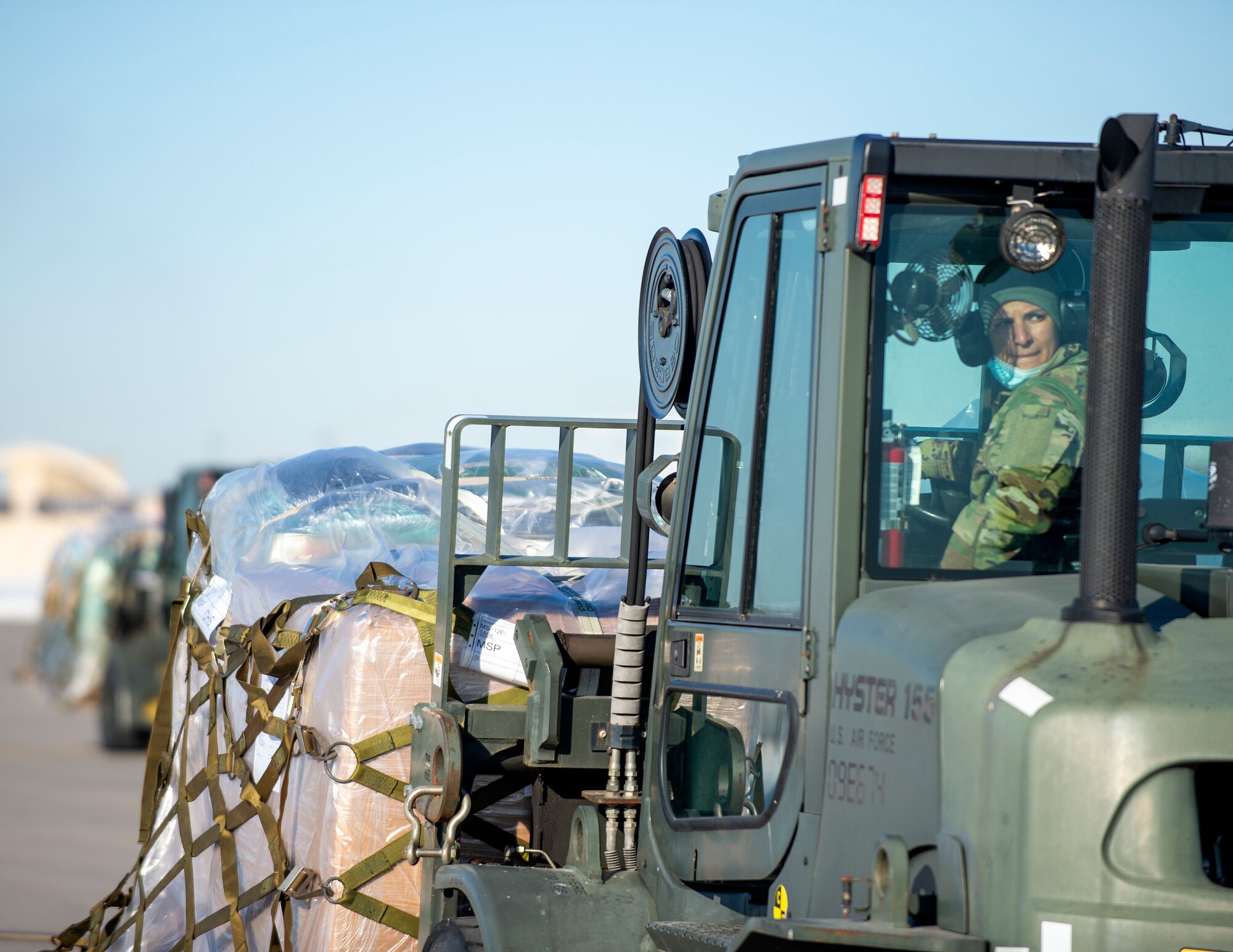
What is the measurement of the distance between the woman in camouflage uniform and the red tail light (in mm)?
253

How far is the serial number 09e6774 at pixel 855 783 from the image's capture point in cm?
276

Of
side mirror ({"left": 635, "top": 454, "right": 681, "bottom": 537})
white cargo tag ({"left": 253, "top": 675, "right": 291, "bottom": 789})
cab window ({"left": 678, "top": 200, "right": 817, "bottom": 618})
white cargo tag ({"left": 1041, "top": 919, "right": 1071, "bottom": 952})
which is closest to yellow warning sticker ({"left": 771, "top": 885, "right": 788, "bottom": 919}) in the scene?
cab window ({"left": 678, "top": 200, "right": 817, "bottom": 618})

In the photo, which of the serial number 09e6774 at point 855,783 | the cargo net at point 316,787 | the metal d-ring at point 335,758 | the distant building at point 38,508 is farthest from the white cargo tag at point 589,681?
the distant building at point 38,508

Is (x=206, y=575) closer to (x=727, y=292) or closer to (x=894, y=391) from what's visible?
(x=727, y=292)

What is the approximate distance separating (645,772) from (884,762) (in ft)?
3.89

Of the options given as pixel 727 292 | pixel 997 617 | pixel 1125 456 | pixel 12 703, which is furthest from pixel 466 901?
pixel 12 703

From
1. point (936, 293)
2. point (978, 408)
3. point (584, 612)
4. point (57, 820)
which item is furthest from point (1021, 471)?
point (57, 820)

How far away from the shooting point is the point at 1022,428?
2.93 metres

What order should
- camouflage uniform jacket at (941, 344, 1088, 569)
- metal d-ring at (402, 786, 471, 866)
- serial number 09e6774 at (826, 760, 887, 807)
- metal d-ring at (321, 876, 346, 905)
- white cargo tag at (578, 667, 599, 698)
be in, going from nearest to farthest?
1. serial number 09e6774 at (826, 760, 887, 807)
2. camouflage uniform jacket at (941, 344, 1088, 569)
3. metal d-ring at (402, 786, 471, 866)
4. white cargo tag at (578, 667, 599, 698)
5. metal d-ring at (321, 876, 346, 905)

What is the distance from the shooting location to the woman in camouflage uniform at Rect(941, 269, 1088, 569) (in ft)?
9.54

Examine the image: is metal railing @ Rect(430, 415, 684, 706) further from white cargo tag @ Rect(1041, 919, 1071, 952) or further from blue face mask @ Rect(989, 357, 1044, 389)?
white cargo tag @ Rect(1041, 919, 1071, 952)

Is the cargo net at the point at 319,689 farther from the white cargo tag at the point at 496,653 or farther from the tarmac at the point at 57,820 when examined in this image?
the tarmac at the point at 57,820

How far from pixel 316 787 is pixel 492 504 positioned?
1.10 m

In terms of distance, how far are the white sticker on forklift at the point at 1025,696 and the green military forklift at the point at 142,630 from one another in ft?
45.8
